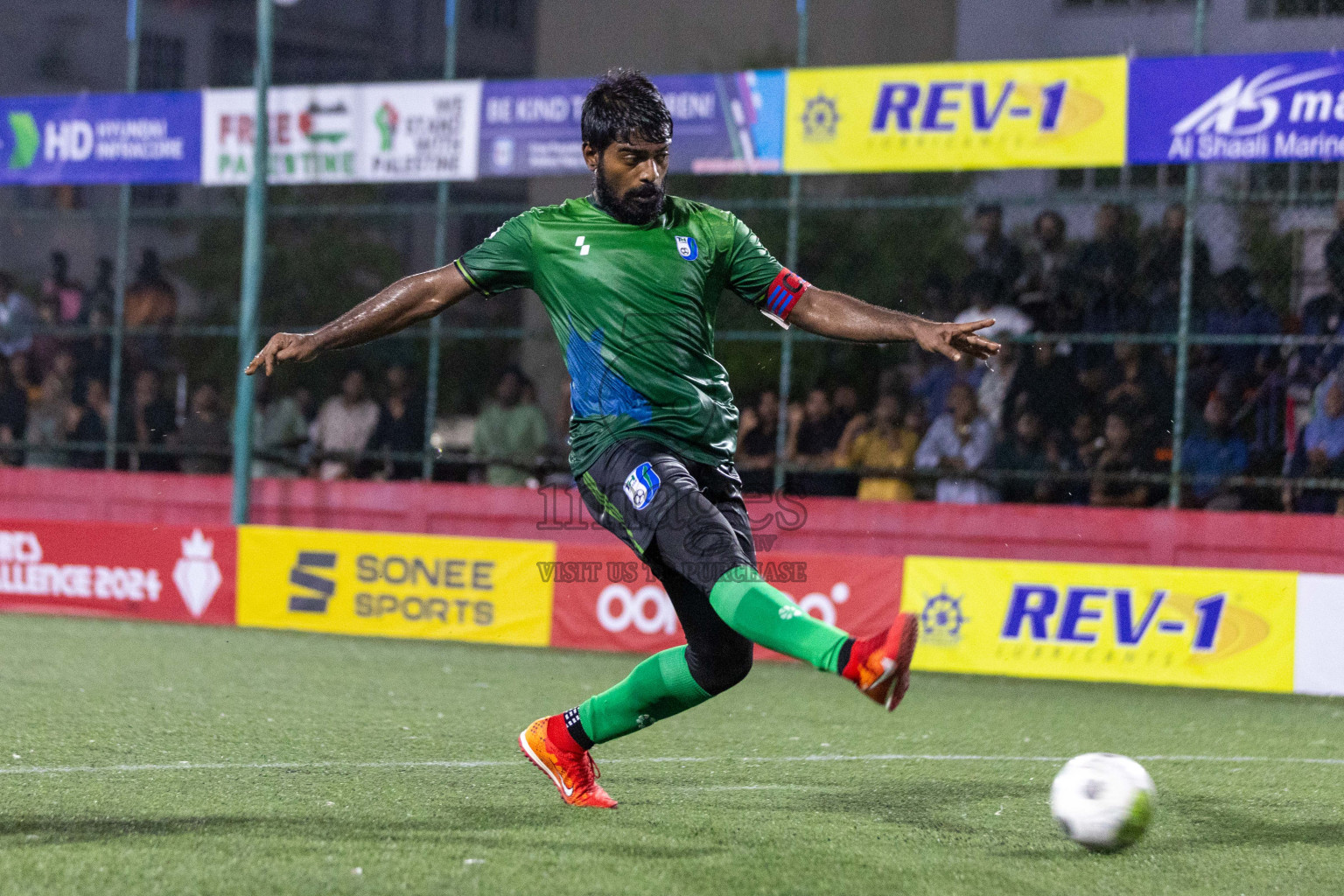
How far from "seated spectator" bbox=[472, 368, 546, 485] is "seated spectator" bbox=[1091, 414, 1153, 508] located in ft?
15.7

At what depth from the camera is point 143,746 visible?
22.2ft

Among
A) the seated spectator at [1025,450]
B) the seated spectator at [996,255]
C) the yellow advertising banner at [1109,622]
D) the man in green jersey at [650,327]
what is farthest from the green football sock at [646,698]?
the seated spectator at [996,255]

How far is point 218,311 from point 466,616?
625 inches

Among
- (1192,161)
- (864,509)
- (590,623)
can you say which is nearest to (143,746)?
(590,623)

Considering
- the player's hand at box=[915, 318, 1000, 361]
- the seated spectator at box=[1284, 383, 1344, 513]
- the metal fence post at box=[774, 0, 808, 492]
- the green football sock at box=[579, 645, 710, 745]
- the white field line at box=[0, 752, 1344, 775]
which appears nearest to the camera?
the player's hand at box=[915, 318, 1000, 361]

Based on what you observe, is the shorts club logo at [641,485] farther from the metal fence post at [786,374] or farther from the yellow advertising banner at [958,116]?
the metal fence post at [786,374]

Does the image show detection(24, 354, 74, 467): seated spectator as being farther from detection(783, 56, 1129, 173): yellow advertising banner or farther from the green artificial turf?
detection(783, 56, 1129, 173): yellow advertising banner

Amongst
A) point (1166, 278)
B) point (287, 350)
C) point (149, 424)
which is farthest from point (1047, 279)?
point (287, 350)

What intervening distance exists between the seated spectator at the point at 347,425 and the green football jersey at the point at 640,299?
10.5 meters

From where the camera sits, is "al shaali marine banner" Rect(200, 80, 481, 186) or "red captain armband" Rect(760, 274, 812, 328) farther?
"al shaali marine banner" Rect(200, 80, 481, 186)

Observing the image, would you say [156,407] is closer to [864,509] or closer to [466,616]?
[466,616]

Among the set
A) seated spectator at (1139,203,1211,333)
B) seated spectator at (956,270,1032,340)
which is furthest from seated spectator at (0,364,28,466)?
seated spectator at (1139,203,1211,333)

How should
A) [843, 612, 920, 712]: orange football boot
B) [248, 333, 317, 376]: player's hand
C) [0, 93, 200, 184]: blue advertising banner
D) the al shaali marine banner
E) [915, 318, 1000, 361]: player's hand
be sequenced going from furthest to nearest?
[0, 93, 200, 184]: blue advertising banner → the al shaali marine banner → [248, 333, 317, 376]: player's hand → [915, 318, 1000, 361]: player's hand → [843, 612, 920, 712]: orange football boot

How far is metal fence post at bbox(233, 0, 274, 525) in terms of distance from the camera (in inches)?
586
